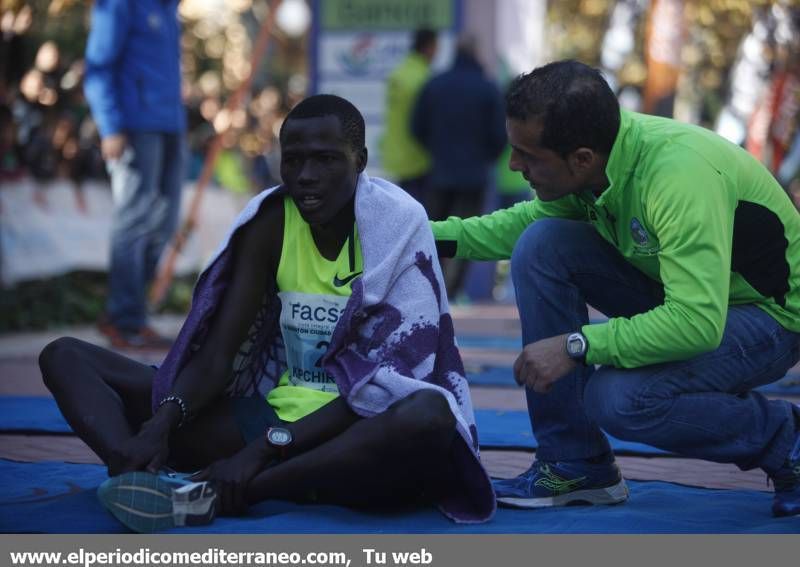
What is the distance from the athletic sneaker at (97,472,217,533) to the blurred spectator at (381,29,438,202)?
8.09 m

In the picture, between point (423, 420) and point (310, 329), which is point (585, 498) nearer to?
point (423, 420)

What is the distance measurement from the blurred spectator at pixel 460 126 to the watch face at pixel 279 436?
7.51 m

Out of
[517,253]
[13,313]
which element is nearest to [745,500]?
[517,253]

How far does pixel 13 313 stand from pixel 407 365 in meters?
6.17

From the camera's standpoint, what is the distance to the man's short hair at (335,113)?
3.56 m

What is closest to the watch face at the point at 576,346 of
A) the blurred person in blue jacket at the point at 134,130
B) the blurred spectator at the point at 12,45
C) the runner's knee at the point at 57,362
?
the runner's knee at the point at 57,362

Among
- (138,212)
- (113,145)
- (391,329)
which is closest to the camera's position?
(391,329)

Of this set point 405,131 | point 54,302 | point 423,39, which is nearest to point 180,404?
point 54,302

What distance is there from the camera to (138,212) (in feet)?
24.7

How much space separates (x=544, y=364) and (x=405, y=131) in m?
8.04

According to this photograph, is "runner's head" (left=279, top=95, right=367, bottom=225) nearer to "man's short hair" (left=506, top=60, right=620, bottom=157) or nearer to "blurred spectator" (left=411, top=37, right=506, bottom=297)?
"man's short hair" (left=506, top=60, right=620, bottom=157)

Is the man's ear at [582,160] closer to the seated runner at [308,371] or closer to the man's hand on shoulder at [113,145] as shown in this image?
the seated runner at [308,371]

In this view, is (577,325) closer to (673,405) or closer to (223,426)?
(673,405)

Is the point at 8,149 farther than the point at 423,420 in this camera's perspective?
Yes
